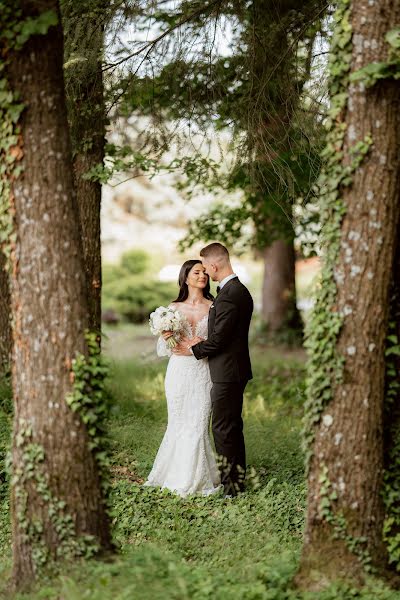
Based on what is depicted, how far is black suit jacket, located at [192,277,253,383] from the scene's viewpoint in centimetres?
667

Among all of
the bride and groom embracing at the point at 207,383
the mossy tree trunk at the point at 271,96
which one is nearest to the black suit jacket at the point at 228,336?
the bride and groom embracing at the point at 207,383

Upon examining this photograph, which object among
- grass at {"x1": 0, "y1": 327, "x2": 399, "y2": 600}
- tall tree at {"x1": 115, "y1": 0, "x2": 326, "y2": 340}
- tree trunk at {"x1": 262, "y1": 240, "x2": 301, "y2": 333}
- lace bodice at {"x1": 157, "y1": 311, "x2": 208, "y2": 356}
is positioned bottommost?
grass at {"x1": 0, "y1": 327, "x2": 399, "y2": 600}

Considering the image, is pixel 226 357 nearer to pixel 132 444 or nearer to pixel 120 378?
pixel 132 444

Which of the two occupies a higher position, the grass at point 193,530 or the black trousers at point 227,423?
the black trousers at point 227,423

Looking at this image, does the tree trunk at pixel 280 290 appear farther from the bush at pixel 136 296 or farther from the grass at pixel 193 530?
the grass at pixel 193 530

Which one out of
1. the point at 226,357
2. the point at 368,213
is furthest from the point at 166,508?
the point at 368,213

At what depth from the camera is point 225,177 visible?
352 inches

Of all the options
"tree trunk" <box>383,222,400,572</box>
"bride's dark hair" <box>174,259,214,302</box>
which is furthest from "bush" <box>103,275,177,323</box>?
"tree trunk" <box>383,222,400,572</box>

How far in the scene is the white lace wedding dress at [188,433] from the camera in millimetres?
6910

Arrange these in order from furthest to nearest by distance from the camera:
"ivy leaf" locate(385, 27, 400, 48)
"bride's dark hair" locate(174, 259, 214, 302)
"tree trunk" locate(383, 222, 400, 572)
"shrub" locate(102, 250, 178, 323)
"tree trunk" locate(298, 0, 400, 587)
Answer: "shrub" locate(102, 250, 178, 323) < "bride's dark hair" locate(174, 259, 214, 302) < "tree trunk" locate(383, 222, 400, 572) < "tree trunk" locate(298, 0, 400, 587) < "ivy leaf" locate(385, 27, 400, 48)

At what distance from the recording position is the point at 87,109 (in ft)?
24.6

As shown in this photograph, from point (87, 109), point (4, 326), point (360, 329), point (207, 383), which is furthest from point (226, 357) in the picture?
point (4, 326)

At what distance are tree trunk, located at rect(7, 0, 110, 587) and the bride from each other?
8.41 feet

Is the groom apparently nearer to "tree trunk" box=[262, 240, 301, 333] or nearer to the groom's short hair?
the groom's short hair
